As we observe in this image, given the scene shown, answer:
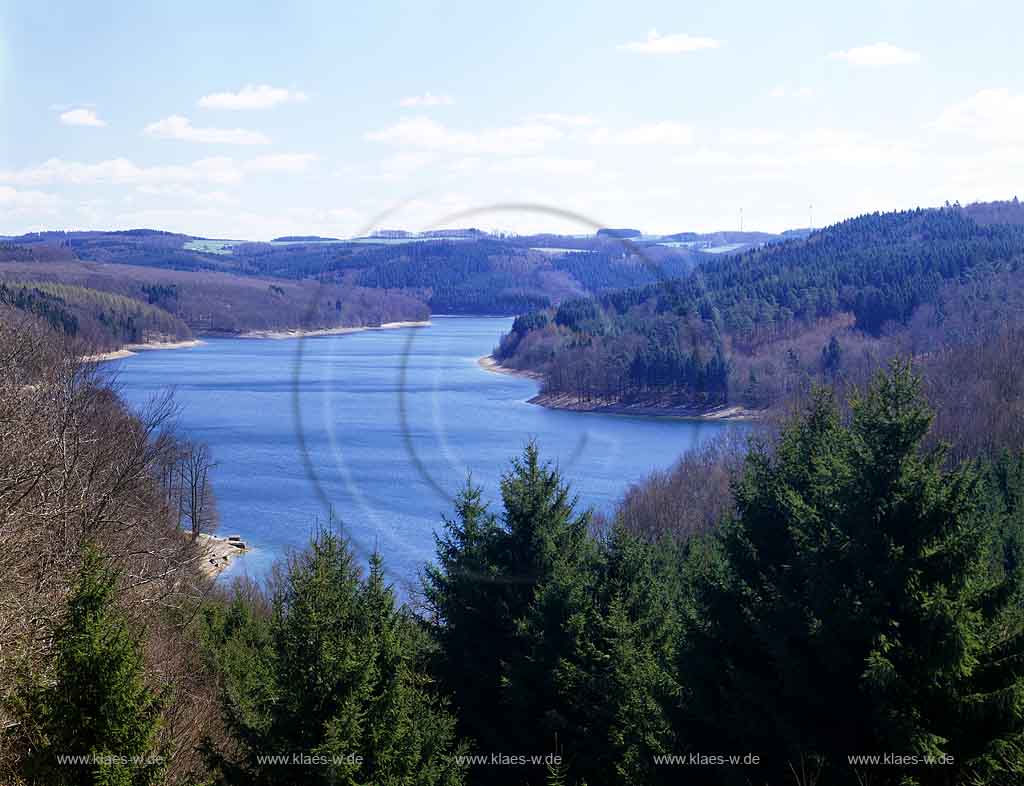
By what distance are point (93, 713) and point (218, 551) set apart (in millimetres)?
20337

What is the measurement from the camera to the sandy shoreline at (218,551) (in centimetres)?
2496

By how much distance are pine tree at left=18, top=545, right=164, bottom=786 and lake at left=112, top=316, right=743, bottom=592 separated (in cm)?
1543

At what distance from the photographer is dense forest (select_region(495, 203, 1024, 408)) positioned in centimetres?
2533

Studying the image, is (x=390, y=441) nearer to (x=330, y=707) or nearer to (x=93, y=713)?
(x=330, y=707)

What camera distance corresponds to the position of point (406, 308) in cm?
2109

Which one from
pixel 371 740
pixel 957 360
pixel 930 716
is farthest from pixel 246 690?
pixel 957 360

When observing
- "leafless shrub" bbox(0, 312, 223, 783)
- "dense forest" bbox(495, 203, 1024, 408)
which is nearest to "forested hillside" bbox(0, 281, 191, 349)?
"dense forest" bbox(495, 203, 1024, 408)

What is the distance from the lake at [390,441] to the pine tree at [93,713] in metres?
15.4

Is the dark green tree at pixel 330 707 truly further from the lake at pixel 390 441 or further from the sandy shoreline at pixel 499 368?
the sandy shoreline at pixel 499 368

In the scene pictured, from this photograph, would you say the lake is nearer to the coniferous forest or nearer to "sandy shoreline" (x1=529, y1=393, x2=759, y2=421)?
"sandy shoreline" (x1=529, y1=393, x2=759, y2=421)

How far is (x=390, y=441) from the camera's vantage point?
1348 inches

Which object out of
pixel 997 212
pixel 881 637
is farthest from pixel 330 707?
pixel 997 212

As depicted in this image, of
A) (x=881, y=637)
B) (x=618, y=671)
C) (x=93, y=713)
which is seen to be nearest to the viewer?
(x=881, y=637)

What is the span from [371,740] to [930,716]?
11.6 ft
